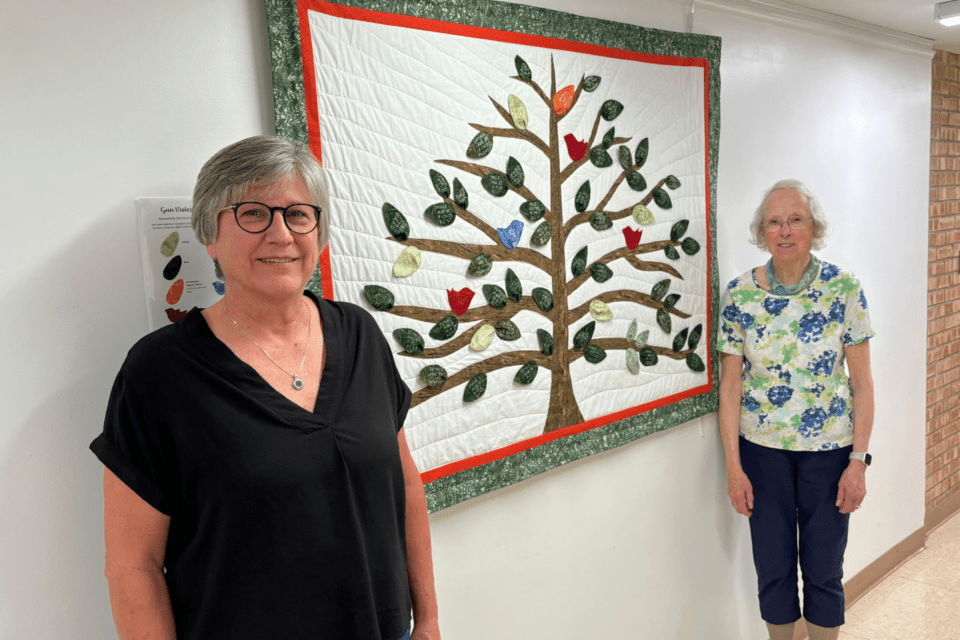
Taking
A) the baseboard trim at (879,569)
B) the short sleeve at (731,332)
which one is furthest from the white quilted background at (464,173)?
the baseboard trim at (879,569)

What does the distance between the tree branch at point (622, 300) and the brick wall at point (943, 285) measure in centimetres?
246

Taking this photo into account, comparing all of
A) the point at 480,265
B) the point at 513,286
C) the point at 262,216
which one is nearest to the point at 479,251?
the point at 480,265

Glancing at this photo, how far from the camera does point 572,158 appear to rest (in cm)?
205

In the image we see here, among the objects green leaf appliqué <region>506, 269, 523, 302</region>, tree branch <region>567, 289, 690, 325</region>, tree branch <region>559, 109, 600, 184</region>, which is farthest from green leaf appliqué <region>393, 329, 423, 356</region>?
tree branch <region>559, 109, 600, 184</region>

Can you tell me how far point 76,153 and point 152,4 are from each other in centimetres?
31

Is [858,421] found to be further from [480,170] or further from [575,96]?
[480,170]

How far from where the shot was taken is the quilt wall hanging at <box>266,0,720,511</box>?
1583 millimetres

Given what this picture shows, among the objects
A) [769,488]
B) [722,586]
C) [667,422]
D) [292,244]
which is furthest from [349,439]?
[722,586]

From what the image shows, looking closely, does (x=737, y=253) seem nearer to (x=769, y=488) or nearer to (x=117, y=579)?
(x=769, y=488)

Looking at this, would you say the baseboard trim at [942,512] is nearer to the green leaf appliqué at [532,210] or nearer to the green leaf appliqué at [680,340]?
the green leaf appliqué at [680,340]

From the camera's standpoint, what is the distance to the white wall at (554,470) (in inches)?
46.8

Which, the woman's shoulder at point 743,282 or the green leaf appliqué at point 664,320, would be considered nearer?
the green leaf appliqué at point 664,320

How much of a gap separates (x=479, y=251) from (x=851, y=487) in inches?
61.2

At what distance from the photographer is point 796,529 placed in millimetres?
2586
